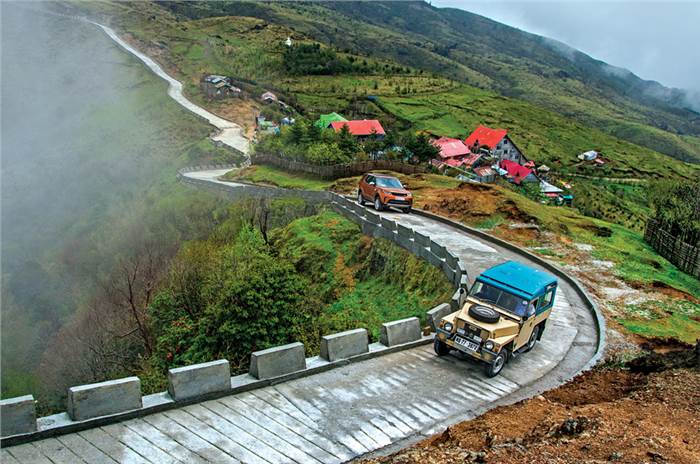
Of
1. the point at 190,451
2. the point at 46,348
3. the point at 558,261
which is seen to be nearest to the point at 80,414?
the point at 190,451

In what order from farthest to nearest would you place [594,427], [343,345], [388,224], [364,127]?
[364,127] < [388,224] < [343,345] < [594,427]

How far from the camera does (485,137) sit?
9188cm

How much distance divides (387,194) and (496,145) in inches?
2572

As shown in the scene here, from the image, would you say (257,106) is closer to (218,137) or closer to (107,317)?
(218,137)

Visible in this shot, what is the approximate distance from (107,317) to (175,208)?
52.1ft

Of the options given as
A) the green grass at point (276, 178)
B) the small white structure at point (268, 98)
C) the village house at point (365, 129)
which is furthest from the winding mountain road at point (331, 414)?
the small white structure at point (268, 98)

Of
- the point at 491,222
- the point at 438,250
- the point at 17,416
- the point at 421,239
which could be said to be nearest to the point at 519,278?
the point at 438,250

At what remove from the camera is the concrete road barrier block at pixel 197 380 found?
9.55 meters

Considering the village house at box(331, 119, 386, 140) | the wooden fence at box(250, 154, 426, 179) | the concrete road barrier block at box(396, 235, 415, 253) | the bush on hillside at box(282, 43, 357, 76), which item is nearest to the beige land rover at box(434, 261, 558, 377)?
the concrete road barrier block at box(396, 235, 415, 253)

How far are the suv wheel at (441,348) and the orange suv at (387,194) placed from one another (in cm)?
1632

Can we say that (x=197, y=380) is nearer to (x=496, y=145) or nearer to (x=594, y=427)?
(x=594, y=427)

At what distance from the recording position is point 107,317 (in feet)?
103

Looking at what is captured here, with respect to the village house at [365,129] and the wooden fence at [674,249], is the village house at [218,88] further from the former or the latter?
the wooden fence at [674,249]

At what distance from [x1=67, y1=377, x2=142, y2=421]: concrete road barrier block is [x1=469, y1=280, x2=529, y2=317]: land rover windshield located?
7.46m
